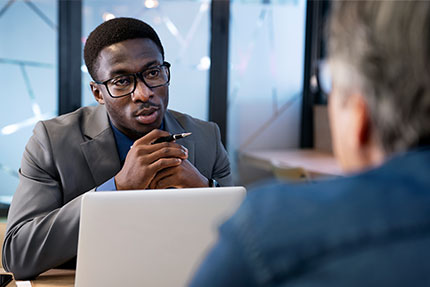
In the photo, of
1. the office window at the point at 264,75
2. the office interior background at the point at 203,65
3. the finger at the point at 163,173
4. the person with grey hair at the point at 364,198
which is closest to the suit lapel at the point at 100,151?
the finger at the point at 163,173

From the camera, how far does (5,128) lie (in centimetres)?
428

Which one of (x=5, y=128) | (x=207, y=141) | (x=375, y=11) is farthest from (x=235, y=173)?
(x=375, y=11)

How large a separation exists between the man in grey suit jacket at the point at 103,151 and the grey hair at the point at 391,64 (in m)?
1.04

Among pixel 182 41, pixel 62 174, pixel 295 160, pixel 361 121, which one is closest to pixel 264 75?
pixel 182 41

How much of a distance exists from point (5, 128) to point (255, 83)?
2.17 meters

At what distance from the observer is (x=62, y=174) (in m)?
1.71

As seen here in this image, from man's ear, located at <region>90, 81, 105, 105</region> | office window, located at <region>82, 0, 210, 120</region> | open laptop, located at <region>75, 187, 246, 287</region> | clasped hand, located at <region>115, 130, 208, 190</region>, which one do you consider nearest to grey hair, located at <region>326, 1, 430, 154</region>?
open laptop, located at <region>75, 187, 246, 287</region>

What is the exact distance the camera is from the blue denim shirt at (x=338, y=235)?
46 cm

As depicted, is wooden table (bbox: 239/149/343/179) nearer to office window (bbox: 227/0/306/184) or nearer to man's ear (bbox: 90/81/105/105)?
office window (bbox: 227/0/306/184)

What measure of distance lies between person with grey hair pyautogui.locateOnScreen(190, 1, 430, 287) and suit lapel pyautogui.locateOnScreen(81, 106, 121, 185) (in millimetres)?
1256

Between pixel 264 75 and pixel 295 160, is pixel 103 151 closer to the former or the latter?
pixel 295 160

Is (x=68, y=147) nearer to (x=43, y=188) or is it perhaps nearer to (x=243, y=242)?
(x=43, y=188)

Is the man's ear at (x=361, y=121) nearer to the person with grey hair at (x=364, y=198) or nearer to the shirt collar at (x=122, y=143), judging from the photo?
the person with grey hair at (x=364, y=198)

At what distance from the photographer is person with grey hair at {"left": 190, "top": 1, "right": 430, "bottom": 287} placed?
47 cm
